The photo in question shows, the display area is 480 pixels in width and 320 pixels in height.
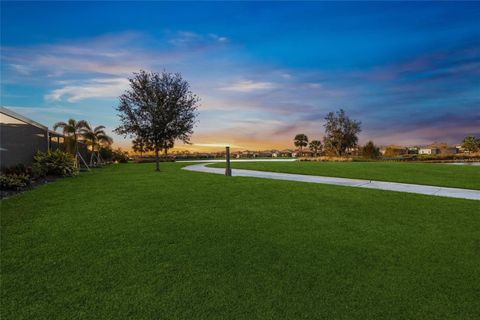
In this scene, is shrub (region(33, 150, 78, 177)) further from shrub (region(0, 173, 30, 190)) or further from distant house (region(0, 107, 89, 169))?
shrub (region(0, 173, 30, 190))

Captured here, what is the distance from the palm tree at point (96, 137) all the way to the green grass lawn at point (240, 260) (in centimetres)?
1990

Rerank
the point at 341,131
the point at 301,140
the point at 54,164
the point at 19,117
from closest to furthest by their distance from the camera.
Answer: the point at 19,117 < the point at 54,164 < the point at 341,131 < the point at 301,140

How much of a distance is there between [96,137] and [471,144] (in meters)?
67.4

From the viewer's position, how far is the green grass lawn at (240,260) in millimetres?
2660

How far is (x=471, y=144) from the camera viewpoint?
5575cm

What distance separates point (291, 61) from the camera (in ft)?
56.9

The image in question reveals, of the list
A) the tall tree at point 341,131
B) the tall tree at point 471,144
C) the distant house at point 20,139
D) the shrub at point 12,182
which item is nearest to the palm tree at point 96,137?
the distant house at point 20,139

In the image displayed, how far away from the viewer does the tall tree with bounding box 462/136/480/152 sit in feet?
181

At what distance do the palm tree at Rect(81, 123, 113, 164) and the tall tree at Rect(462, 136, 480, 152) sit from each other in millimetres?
65584

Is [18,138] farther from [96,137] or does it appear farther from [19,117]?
[96,137]

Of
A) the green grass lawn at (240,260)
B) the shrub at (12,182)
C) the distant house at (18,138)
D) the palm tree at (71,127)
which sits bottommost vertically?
the green grass lawn at (240,260)

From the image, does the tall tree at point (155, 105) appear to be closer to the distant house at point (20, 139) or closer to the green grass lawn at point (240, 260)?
the distant house at point (20, 139)

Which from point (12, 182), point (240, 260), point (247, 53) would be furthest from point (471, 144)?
point (12, 182)

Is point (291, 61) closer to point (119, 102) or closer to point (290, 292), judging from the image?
point (119, 102)
